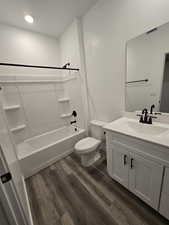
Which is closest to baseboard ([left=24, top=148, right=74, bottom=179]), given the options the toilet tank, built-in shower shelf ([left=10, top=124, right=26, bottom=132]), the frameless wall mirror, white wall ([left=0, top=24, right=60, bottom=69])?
the toilet tank

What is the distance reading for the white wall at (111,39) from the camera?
123cm

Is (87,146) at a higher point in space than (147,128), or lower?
lower

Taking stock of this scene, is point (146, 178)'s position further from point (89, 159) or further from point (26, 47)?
point (26, 47)

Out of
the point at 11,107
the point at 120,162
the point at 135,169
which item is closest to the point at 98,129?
the point at 120,162

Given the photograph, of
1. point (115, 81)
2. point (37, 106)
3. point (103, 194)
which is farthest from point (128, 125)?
point (37, 106)

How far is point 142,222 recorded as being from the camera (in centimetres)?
105

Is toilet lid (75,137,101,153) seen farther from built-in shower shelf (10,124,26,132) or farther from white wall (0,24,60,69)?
white wall (0,24,60,69)

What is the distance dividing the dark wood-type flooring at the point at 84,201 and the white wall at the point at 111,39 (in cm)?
112

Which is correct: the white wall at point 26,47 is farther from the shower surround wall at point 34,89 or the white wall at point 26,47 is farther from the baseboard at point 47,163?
the baseboard at point 47,163

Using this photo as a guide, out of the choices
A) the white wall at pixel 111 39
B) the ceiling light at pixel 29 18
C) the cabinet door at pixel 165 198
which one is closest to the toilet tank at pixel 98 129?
the white wall at pixel 111 39

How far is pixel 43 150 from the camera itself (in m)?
1.87

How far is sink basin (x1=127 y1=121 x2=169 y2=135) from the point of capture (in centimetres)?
124

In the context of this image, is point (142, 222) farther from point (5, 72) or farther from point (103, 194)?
point (5, 72)

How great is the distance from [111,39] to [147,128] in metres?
1.46
